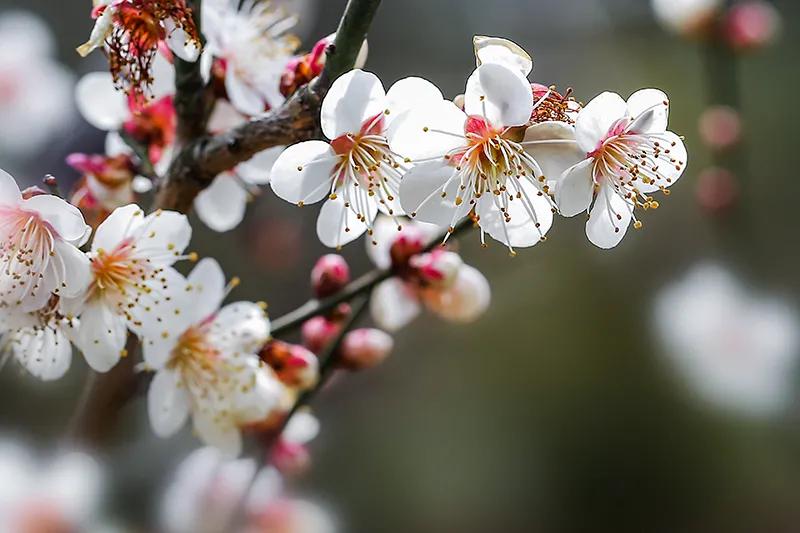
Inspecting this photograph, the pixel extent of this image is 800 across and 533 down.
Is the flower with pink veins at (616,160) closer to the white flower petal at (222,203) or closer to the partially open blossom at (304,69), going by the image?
the partially open blossom at (304,69)

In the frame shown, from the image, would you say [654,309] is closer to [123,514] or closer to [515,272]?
[515,272]

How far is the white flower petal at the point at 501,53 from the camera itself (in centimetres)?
37

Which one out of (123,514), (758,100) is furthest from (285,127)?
(758,100)

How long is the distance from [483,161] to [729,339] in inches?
67.1

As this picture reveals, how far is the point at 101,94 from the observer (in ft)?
1.83

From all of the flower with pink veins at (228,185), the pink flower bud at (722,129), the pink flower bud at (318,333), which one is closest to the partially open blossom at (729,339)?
the pink flower bud at (722,129)

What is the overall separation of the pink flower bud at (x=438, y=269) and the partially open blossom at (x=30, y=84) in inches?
32.7

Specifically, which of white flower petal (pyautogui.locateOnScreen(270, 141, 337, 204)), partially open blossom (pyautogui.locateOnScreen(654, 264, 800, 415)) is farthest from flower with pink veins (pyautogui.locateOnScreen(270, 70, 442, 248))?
partially open blossom (pyautogui.locateOnScreen(654, 264, 800, 415))

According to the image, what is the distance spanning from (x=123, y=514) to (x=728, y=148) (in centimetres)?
119

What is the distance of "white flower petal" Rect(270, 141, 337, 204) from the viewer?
40 cm

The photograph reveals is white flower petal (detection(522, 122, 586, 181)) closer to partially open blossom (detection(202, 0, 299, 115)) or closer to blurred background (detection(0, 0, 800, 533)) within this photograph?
partially open blossom (detection(202, 0, 299, 115))

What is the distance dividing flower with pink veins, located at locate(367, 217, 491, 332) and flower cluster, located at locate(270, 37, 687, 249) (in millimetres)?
110

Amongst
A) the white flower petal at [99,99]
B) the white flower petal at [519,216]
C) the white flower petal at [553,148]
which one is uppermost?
the white flower petal at [553,148]

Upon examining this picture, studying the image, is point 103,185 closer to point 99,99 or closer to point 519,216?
point 99,99
